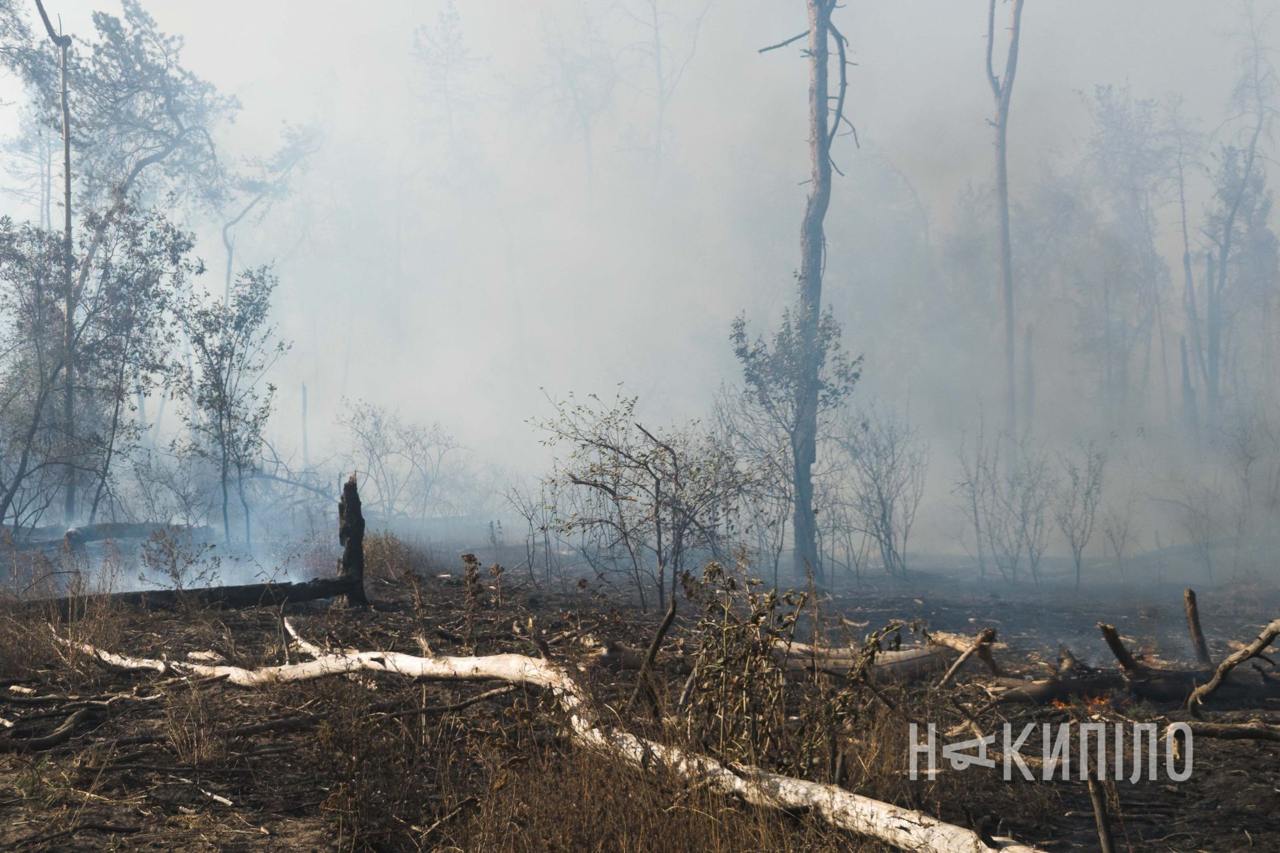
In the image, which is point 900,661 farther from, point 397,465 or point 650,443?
point 397,465

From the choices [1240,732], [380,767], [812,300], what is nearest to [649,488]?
[380,767]

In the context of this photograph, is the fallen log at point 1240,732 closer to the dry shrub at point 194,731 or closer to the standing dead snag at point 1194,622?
the standing dead snag at point 1194,622

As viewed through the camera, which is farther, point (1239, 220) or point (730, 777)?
point (1239, 220)

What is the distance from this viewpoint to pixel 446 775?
4363 millimetres

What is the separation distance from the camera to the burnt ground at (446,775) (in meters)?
3.74

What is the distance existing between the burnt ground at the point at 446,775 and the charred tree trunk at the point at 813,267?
13.1 meters

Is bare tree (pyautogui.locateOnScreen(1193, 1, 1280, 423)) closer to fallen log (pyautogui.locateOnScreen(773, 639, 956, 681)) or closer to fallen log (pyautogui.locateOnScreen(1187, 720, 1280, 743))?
fallen log (pyautogui.locateOnScreen(773, 639, 956, 681))

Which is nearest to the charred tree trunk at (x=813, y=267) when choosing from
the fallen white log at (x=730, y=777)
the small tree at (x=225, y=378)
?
the small tree at (x=225, y=378)

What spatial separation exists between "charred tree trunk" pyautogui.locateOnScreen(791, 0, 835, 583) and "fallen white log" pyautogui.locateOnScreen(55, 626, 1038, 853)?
13.8 m

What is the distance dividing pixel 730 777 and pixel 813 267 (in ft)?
59.1

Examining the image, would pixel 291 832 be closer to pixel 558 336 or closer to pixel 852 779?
pixel 852 779

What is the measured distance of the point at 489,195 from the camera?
65625 millimetres

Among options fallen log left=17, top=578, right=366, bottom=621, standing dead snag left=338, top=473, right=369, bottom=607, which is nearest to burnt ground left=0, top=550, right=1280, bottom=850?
fallen log left=17, top=578, right=366, bottom=621

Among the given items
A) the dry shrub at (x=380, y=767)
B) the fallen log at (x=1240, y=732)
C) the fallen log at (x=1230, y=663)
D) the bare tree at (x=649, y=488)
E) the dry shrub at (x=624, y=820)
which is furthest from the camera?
the bare tree at (x=649, y=488)
